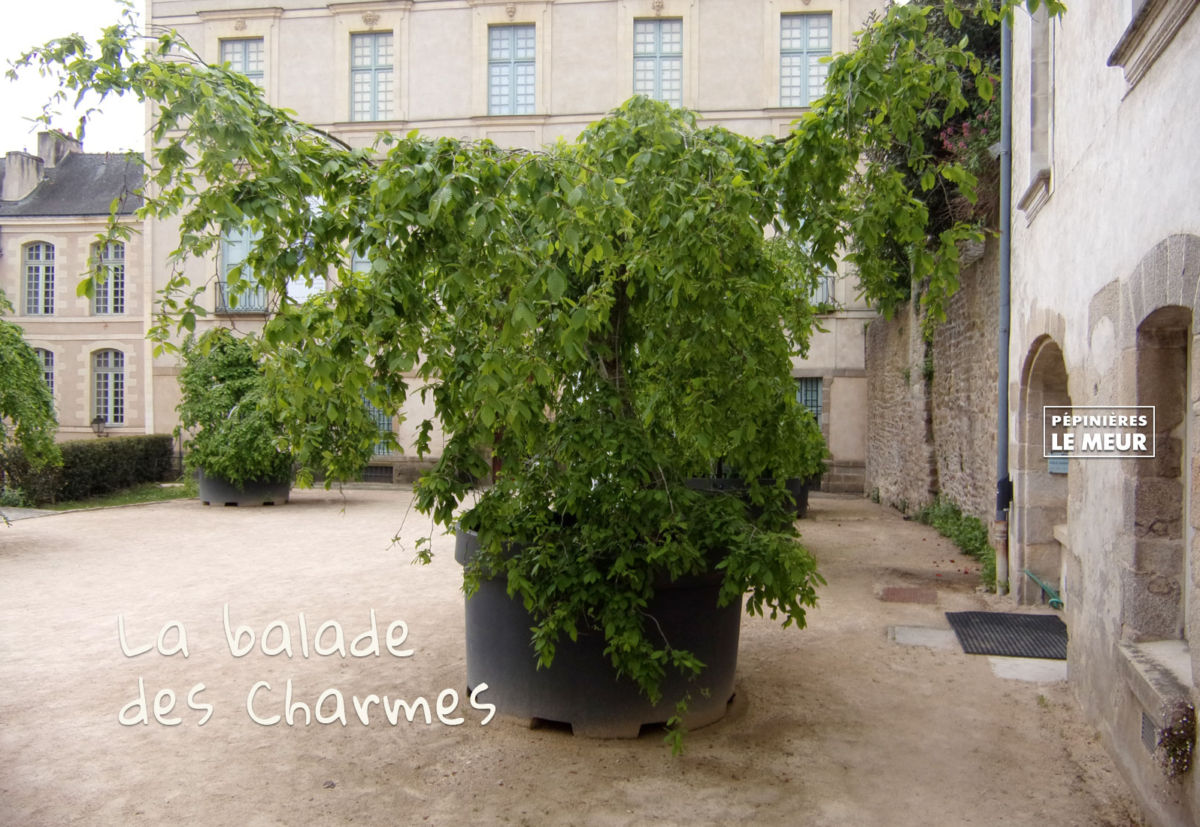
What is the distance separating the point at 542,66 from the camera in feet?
59.9

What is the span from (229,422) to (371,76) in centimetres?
832

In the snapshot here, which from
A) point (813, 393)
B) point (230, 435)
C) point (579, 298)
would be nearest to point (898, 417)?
point (813, 393)

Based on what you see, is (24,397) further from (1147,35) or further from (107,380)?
(107,380)

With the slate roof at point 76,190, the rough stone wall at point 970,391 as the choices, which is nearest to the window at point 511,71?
the rough stone wall at point 970,391

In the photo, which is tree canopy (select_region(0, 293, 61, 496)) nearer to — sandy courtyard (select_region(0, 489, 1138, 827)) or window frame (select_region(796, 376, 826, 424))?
sandy courtyard (select_region(0, 489, 1138, 827))

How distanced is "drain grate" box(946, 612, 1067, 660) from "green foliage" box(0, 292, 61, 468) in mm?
9009

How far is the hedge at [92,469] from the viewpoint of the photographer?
14.2 metres

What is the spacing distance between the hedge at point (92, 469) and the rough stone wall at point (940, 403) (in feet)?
38.0

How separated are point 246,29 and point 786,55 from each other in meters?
10.7

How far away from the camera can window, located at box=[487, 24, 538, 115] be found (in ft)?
60.5

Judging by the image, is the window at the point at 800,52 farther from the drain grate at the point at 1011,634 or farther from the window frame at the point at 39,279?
the window frame at the point at 39,279

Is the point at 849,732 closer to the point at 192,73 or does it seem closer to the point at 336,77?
the point at 192,73

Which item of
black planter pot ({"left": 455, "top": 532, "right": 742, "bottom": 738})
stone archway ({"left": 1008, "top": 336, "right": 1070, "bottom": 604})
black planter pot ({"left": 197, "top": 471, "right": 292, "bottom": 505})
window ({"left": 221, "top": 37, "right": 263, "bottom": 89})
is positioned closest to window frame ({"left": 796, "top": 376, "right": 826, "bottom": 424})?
black planter pot ({"left": 197, "top": 471, "right": 292, "bottom": 505})

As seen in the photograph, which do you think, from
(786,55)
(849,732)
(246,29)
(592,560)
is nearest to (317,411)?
(592,560)
